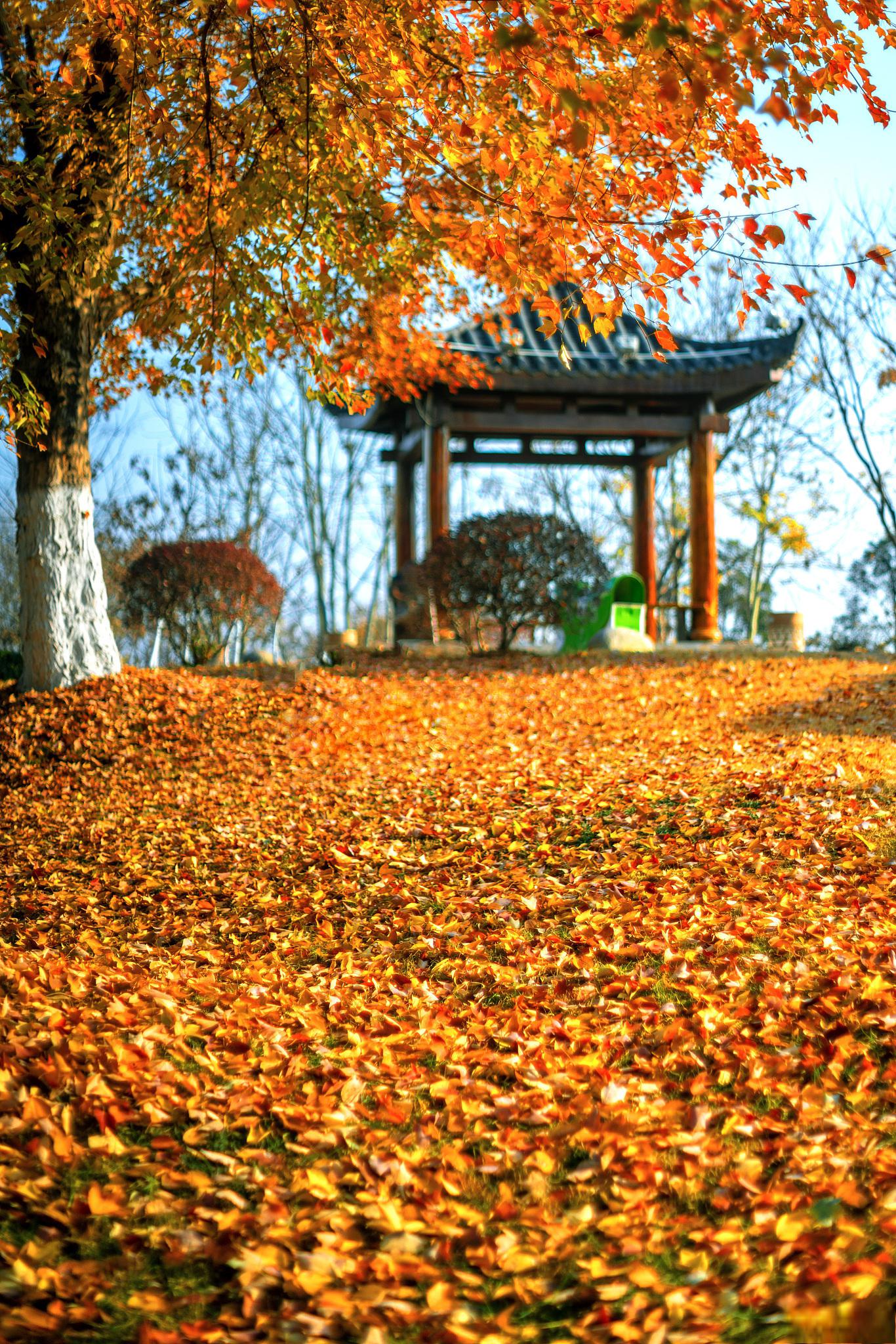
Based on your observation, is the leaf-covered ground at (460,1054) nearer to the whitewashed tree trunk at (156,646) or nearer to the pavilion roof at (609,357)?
the pavilion roof at (609,357)

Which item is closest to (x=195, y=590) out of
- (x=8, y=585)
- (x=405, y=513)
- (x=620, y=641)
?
(x=405, y=513)

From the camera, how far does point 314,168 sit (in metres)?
6.21

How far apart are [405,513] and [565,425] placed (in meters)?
2.96

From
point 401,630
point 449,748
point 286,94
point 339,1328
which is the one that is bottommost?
point 339,1328

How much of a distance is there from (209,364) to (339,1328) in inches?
226

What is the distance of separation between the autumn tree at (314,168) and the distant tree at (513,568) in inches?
108

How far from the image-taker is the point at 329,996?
387 cm

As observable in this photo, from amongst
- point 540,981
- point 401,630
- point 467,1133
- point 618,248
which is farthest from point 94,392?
point 467,1133

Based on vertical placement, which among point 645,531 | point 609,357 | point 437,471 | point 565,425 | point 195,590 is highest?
point 609,357

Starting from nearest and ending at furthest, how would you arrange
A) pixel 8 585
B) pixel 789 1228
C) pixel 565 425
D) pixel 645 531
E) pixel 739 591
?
1. pixel 789 1228
2. pixel 565 425
3. pixel 645 531
4. pixel 8 585
5. pixel 739 591

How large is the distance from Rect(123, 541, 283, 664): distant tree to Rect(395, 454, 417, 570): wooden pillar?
6.42 ft

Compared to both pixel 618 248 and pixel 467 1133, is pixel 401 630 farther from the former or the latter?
pixel 467 1133

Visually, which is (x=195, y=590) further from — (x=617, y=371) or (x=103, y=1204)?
(x=103, y=1204)

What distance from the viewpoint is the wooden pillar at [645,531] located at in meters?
15.0
